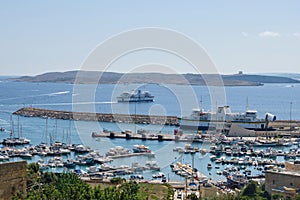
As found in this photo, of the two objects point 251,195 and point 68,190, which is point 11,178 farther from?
point 251,195

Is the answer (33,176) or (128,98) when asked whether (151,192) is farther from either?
(128,98)

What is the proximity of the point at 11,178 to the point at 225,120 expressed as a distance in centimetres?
1877

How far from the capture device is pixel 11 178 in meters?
5.12

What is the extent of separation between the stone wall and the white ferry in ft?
58.7

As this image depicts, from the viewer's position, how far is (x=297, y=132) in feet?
73.2

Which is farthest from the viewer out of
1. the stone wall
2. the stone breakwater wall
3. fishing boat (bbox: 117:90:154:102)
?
fishing boat (bbox: 117:90:154:102)

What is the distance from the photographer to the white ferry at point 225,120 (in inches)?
906

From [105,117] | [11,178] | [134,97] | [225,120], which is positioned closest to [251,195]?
[11,178]

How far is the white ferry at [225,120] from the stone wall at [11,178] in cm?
1791

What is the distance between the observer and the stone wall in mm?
5023

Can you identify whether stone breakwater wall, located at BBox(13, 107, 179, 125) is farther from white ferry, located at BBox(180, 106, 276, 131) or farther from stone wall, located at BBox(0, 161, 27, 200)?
stone wall, located at BBox(0, 161, 27, 200)

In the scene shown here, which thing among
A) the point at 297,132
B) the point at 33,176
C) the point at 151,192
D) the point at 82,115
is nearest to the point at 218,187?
the point at 151,192

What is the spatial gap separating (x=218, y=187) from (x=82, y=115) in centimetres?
1912

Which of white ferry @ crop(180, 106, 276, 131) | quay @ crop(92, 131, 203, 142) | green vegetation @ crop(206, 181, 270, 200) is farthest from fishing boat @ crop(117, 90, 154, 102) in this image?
green vegetation @ crop(206, 181, 270, 200)
